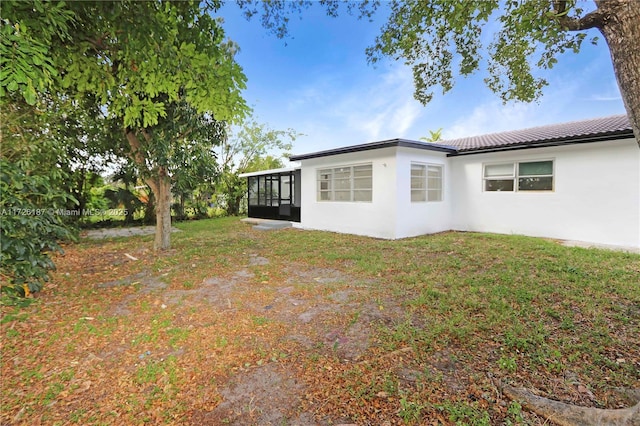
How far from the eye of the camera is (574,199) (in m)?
8.45

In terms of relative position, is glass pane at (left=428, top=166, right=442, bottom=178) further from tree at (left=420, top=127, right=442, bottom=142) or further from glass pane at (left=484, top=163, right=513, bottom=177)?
tree at (left=420, top=127, right=442, bottom=142)

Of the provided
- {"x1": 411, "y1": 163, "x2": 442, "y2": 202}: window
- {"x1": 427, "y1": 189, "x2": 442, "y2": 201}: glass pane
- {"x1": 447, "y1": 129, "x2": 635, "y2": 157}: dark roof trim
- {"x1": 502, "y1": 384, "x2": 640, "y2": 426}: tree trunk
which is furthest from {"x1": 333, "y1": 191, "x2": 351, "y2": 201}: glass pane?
{"x1": 502, "y1": 384, "x2": 640, "y2": 426}: tree trunk

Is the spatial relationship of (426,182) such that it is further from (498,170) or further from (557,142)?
(557,142)

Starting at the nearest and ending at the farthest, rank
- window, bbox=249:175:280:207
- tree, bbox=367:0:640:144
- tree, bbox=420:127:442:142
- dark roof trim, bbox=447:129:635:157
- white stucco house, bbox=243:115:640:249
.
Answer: tree, bbox=367:0:640:144, dark roof trim, bbox=447:129:635:157, white stucco house, bbox=243:115:640:249, window, bbox=249:175:280:207, tree, bbox=420:127:442:142

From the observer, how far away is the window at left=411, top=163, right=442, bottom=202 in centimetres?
998

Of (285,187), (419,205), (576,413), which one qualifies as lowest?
(576,413)

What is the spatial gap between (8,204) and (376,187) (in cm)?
881

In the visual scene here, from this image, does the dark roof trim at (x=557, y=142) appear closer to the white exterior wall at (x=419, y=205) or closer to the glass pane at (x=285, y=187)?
the white exterior wall at (x=419, y=205)

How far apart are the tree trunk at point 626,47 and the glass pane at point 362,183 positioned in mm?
8248

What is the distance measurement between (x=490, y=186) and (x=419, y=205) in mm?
2452

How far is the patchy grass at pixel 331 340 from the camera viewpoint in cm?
228

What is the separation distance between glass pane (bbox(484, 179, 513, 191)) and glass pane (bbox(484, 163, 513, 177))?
0.20 metres

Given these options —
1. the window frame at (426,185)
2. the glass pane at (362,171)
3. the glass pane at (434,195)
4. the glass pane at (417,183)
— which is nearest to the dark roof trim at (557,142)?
the window frame at (426,185)

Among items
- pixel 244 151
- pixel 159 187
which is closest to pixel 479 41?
pixel 159 187
